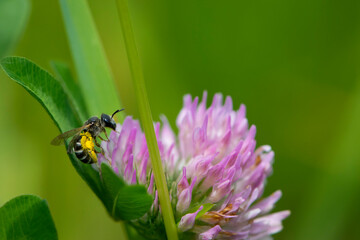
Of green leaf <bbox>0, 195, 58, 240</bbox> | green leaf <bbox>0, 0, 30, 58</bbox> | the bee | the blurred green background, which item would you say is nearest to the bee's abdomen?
the bee

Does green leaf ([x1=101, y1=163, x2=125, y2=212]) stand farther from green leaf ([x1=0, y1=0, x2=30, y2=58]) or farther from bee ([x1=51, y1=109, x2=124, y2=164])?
green leaf ([x1=0, y1=0, x2=30, y2=58])

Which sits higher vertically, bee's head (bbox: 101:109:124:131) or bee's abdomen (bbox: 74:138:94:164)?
bee's head (bbox: 101:109:124:131)

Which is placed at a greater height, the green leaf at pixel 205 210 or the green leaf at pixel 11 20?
the green leaf at pixel 11 20

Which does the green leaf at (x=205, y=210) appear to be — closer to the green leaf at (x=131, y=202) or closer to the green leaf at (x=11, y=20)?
the green leaf at (x=131, y=202)

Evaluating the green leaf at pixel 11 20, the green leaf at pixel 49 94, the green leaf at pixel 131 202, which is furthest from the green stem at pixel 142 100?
the green leaf at pixel 11 20

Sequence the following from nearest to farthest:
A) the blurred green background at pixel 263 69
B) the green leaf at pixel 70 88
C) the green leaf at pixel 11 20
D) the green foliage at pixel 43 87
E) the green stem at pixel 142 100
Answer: the green stem at pixel 142 100 → the green foliage at pixel 43 87 → the green leaf at pixel 70 88 → the green leaf at pixel 11 20 → the blurred green background at pixel 263 69

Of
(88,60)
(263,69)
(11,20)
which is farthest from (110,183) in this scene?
(263,69)

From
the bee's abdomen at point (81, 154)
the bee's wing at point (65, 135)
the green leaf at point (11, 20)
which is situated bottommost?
the bee's abdomen at point (81, 154)
